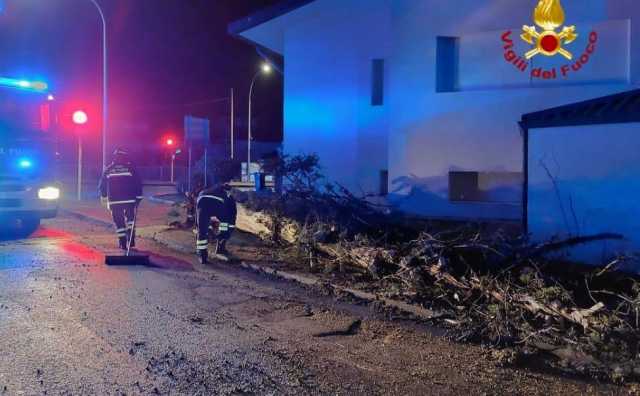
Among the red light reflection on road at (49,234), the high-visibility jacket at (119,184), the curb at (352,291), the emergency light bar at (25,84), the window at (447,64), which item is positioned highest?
the window at (447,64)

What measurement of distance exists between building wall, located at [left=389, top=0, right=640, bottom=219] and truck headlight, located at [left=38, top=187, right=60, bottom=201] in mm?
7349

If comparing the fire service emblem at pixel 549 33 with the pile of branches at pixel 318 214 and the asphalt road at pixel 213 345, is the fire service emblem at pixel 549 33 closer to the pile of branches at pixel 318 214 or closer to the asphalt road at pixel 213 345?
the pile of branches at pixel 318 214

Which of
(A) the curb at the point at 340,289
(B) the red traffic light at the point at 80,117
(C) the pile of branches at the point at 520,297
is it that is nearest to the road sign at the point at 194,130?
(B) the red traffic light at the point at 80,117

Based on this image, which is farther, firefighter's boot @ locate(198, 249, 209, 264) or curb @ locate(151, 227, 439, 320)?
firefighter's boot @ locate(198, 249, 209, 264)

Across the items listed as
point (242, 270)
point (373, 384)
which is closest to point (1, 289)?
point (242, 270)

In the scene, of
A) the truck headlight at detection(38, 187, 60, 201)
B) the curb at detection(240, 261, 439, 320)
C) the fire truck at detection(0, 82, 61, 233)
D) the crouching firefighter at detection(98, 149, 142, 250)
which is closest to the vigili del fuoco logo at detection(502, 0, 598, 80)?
the curb at detection(240, 261, 439, 320)

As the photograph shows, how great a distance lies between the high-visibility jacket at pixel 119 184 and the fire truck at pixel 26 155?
3.18 m

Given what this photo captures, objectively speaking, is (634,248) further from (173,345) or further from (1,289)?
(1,289)

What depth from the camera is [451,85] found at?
13086mm

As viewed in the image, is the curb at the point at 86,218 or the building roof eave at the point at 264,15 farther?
the building roof eave at the point at 264,15

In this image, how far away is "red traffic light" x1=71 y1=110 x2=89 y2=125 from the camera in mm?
19319

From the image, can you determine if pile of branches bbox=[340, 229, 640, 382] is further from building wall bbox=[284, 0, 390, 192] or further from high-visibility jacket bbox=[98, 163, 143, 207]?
building wall bbox=[284, 0, 390, 192]

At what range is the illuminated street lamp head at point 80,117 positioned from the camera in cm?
1934

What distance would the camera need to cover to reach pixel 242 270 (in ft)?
31.7
